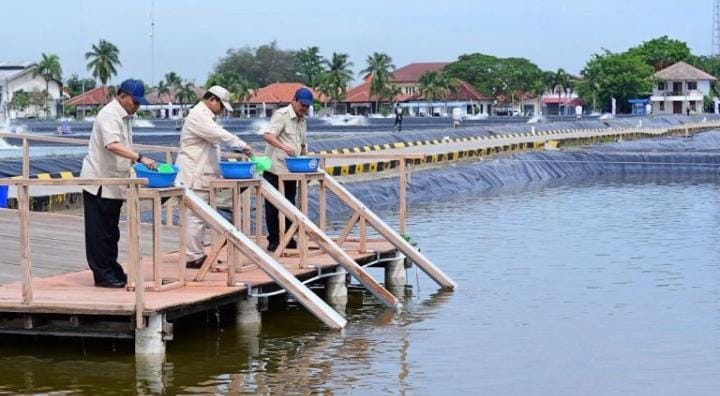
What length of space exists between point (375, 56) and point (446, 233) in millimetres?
98388

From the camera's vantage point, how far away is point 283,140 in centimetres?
1301

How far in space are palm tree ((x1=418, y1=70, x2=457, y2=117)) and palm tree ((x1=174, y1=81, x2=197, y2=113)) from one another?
21679 millimetres

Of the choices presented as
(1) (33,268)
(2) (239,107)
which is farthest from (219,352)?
(2) (239,107)

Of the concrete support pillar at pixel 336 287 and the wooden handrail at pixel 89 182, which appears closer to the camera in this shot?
the wooden handrail at pixel 89 182

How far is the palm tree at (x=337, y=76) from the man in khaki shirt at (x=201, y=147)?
338 feet

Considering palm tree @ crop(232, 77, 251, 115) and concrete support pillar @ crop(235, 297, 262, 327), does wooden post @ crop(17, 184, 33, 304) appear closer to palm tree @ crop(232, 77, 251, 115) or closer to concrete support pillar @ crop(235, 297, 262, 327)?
concrete support pillar @ crop(235, 297, 262, 327)

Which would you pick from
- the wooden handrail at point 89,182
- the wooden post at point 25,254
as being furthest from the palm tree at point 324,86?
the wooden post at point 25,254

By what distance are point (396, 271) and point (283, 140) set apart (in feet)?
7.96

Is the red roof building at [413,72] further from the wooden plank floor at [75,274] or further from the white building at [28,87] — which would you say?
the wooden plank floor at [75,274]

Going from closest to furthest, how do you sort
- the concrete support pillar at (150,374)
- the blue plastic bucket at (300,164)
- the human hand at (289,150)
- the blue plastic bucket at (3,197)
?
the concrete support pillar at (150,374)
the human hand at (289,150)
the blue plastic bucket at (300,164)
the blue plastic bucket at (3,197)

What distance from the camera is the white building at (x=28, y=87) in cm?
10331

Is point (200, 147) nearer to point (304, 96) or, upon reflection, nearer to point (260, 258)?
point (260, 258)

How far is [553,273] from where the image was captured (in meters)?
15.7

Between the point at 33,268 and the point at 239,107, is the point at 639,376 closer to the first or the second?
the point at 33,268
